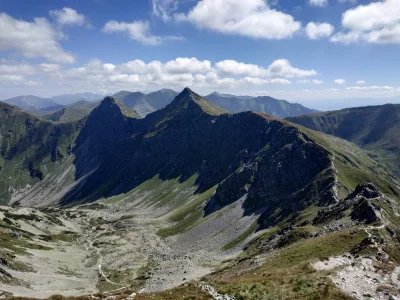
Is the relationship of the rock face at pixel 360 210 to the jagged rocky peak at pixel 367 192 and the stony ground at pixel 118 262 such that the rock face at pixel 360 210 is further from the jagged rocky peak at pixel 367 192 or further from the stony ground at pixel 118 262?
the stony ground at pixel 118 262

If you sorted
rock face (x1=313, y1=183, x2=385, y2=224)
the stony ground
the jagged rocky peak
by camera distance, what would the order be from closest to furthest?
rock face (x1=313, y1=183, x2=385, y2=224)
the stony ground
the jagged rocky peak

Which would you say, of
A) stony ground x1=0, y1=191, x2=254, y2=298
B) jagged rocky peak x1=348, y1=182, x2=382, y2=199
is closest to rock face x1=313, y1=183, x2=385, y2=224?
jagged rocky peak x1=348, y1=182, x2=382, y2=199

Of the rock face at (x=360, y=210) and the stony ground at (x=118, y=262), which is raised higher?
the rock face at (x=360, y=210)

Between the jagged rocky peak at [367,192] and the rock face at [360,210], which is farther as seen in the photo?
the jagged rocky peak at [367,192]

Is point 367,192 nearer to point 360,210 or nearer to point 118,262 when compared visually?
point 360,210

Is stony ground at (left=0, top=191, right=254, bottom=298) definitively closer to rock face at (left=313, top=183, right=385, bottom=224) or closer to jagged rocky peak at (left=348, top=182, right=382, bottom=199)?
rock face at (left=313, top=183, right=385, bottom=224)

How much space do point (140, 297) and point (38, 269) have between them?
3829 inches

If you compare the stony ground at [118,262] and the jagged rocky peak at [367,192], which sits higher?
the jagged rocky peak at [367,192]

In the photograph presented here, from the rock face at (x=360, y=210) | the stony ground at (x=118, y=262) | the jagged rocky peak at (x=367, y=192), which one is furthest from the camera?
the jagged rocky peak at (x=367, y=192)

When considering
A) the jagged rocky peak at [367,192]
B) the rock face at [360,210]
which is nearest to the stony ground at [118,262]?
the rock face at [360,210]

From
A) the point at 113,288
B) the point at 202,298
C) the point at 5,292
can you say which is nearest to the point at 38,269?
the point at 113,288

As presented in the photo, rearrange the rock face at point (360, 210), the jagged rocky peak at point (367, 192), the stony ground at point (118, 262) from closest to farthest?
the rock face at point (360, 210), the stony ground at point (118, 262), the jagged rocky peak at point (367, 192)

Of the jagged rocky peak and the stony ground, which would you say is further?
the jagged rocky peak

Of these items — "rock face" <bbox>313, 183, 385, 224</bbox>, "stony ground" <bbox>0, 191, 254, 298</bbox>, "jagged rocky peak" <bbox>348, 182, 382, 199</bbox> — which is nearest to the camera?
"rock face" <bbox>313, 183, 385, 224</bbox>
